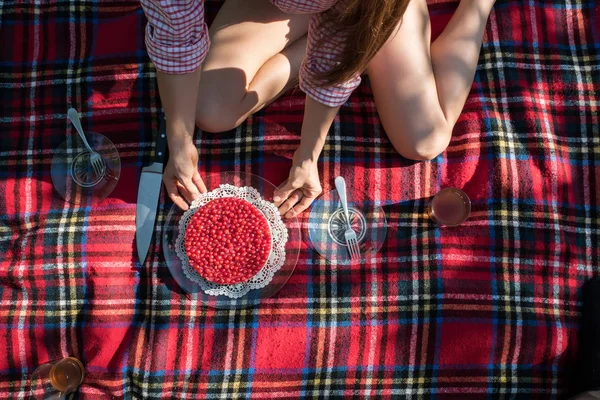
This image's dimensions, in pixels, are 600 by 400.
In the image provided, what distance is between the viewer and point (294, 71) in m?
1.18

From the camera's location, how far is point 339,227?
45.7 inches

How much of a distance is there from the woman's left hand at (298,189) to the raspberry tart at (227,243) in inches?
3.4

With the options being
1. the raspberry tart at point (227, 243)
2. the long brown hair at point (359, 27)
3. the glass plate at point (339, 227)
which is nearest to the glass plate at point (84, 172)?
the raspberry tart at point (227, 243)

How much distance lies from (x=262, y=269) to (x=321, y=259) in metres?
0.16

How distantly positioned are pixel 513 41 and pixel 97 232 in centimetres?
115

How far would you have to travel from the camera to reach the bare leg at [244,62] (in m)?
Answer: 1.15

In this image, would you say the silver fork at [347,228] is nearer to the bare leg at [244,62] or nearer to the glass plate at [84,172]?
the bare leg at [244,62]

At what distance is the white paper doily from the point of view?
110cm

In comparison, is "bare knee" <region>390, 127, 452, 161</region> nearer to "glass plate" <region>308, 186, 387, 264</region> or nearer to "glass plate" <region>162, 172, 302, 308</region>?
"glass plate" <region>308, 186, 387, 264</region>

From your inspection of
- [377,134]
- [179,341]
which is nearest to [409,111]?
[377,134]

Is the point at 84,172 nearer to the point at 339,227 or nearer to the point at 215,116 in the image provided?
the point at 215,116

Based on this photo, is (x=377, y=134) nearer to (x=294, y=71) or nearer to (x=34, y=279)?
(x=294, y=71)

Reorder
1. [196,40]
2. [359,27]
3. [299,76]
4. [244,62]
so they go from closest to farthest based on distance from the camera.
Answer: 1. [359,27]
2. [196,40]
3. [299,76]
4. [244,62]

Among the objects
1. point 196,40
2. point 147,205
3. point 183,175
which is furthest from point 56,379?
point 196,40
